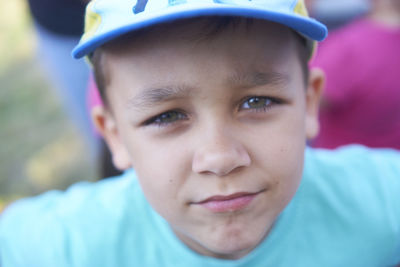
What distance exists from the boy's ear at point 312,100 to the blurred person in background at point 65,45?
119 cm

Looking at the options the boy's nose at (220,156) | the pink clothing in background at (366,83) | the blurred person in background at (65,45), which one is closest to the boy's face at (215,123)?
the boy's nose at (220,156)

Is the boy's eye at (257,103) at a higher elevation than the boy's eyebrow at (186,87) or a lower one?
lower

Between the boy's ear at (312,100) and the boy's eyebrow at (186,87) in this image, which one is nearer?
the boy's eyebrow at (186,87)

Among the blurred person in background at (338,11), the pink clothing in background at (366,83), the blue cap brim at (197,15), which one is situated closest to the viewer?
the blue cap brim at (197,15)

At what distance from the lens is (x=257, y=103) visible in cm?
91

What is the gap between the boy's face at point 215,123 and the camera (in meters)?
0.83

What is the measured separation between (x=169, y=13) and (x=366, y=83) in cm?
138

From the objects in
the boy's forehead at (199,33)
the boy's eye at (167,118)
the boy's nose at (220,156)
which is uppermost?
the boy's forehead at (199,33)

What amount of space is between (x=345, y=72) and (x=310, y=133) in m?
0.90

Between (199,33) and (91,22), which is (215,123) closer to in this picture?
(199,33)

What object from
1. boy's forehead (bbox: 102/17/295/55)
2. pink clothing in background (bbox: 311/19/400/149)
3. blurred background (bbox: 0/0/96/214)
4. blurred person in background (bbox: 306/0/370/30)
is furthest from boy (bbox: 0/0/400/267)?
blurred person in background (bbox: 306/0/370/30)

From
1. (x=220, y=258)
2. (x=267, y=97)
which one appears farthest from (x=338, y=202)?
(x=267, y=97)

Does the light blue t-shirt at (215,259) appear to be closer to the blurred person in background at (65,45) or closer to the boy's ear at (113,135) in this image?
the boy's ear at (113,135)

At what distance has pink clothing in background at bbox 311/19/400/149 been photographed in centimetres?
187
